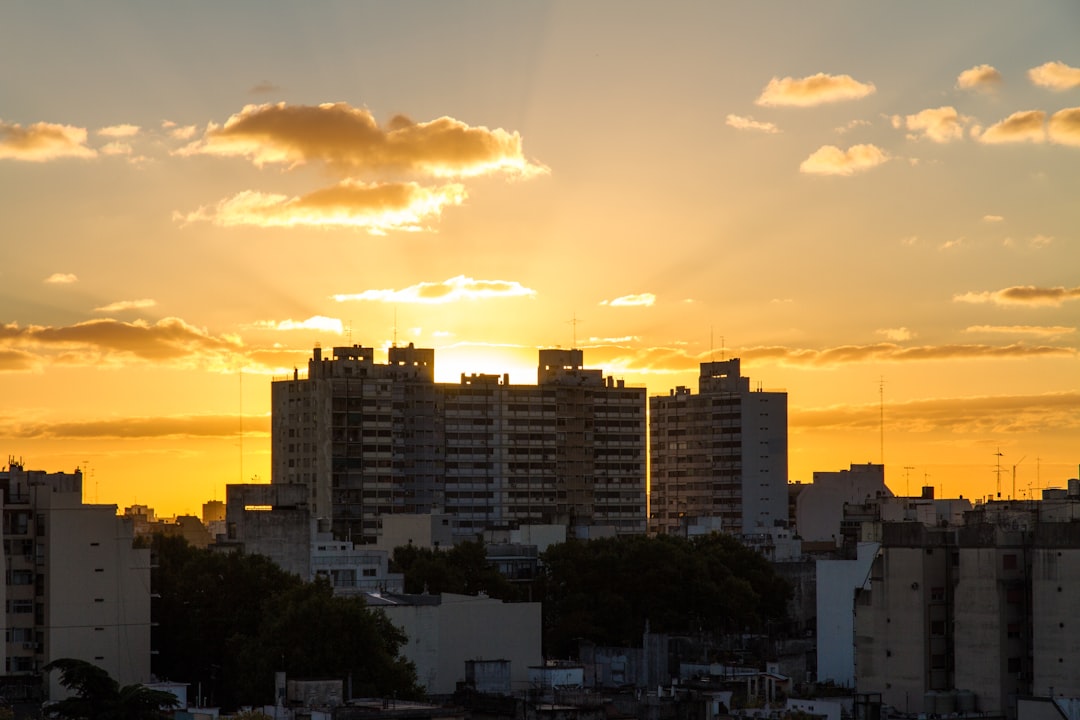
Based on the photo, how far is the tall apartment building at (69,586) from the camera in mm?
85938

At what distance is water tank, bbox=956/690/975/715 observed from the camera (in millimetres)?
79375

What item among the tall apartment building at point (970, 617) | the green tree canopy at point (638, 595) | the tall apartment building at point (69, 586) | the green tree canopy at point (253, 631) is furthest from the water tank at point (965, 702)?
the green tree canopy at point (638, 595)

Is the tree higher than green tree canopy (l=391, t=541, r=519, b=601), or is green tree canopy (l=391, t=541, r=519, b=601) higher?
green tree canopy (l=391, t=541, r=519, b=601)

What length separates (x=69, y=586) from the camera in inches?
3425

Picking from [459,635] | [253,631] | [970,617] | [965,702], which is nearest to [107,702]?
[253,631]

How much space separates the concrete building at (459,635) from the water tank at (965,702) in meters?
20.2

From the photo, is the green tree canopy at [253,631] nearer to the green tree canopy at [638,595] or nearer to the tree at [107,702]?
the tree at [107,702]

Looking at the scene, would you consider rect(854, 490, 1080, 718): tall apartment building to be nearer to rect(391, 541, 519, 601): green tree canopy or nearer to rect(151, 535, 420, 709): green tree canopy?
rect(151, 535, 420, 709): green tree canopy

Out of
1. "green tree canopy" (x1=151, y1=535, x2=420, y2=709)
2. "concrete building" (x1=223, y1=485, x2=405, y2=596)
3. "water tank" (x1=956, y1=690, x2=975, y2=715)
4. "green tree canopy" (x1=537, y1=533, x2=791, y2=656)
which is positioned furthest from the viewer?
"green tree canopy" (x1=537, y1=533, x2=791, y2=656)

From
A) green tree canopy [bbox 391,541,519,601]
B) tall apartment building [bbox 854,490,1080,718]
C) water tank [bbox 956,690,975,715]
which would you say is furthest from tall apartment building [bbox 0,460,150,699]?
water tank [bbox 956,690,975,715]

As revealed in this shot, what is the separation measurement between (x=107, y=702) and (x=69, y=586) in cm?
2163

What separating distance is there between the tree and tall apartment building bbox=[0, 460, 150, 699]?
17.4 meters

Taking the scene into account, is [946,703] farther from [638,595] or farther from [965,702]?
[638,595]

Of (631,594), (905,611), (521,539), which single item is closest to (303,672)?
(905,611)
